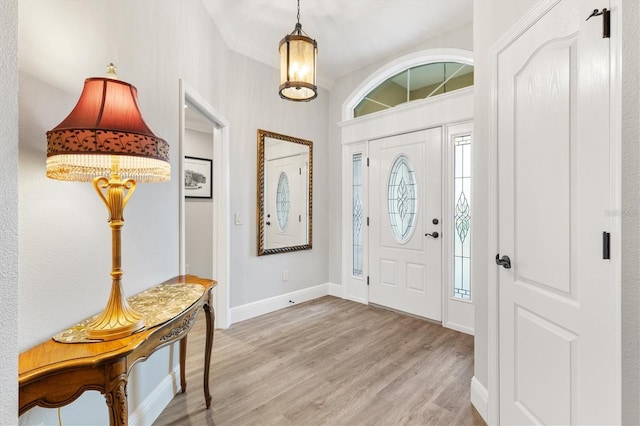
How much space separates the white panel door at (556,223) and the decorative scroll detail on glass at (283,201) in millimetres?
2551

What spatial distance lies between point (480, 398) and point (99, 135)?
7.52 ft

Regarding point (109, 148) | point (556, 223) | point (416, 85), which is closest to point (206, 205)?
point (416, 85)

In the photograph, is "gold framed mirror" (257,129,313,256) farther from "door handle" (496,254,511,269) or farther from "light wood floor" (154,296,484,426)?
"door handle" (496,254,511,269)

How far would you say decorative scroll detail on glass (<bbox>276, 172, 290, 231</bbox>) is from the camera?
3.74m

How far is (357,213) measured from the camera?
4082 millimetres

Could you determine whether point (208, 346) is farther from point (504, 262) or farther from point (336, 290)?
point (336, 290)

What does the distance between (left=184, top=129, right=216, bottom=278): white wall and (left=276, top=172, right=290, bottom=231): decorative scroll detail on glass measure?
1.50 m

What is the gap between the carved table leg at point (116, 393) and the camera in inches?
39.0

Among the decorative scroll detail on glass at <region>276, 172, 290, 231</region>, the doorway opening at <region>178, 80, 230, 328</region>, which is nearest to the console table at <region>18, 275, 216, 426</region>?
the doorway opening at <region>178, 80, 230, 328</region>

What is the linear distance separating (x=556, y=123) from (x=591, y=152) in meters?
0.24

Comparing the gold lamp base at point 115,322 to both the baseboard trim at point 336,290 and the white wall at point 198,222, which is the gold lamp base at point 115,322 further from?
the white wall at point 198,222

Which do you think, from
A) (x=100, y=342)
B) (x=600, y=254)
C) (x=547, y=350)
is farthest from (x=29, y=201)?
(x=547, y=350)

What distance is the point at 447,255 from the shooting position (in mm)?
3188

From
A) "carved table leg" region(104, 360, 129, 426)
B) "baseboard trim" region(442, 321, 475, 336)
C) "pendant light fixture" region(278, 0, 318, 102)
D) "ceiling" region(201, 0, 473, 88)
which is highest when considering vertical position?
"ceiling" region(201, 0, 473, 88)
